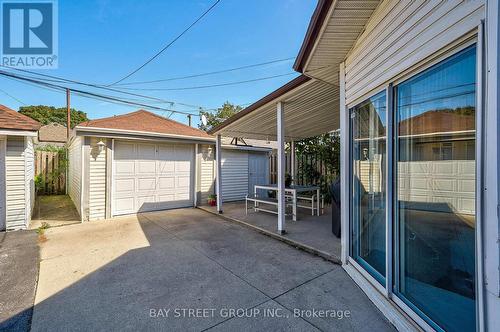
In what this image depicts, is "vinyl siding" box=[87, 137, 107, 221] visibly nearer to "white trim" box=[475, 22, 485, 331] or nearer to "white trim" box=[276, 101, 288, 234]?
"white trim" box=[276, 101, 288, 234]

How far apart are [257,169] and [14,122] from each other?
759 cm

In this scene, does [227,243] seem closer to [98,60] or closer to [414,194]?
[414,194]

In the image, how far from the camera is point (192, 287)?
283 centimetres

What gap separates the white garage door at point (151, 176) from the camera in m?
6.68

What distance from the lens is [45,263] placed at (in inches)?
140

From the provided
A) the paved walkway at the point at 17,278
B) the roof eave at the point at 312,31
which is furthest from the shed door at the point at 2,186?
the roof eave at the point at 312,31

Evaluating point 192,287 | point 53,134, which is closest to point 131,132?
point 192,287

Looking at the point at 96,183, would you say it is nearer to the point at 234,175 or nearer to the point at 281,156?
the point at 234,175

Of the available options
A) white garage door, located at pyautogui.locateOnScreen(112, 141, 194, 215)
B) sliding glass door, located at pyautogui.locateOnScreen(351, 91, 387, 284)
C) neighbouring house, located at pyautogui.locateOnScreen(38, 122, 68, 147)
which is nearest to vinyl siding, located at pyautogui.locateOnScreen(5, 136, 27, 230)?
white garage door, located at pyautogui.locateOnScreen(112, 141, 194, 215)

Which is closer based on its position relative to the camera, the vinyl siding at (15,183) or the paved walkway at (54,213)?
the vinyl siding at (15,183)

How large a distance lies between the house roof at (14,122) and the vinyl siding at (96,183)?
1226 mm

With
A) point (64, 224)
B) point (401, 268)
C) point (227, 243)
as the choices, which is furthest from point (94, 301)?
point (64, 224)

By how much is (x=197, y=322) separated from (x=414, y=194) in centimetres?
234

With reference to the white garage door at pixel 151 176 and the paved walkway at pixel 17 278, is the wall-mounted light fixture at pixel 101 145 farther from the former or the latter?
the paved walkway at pixel 17 278
